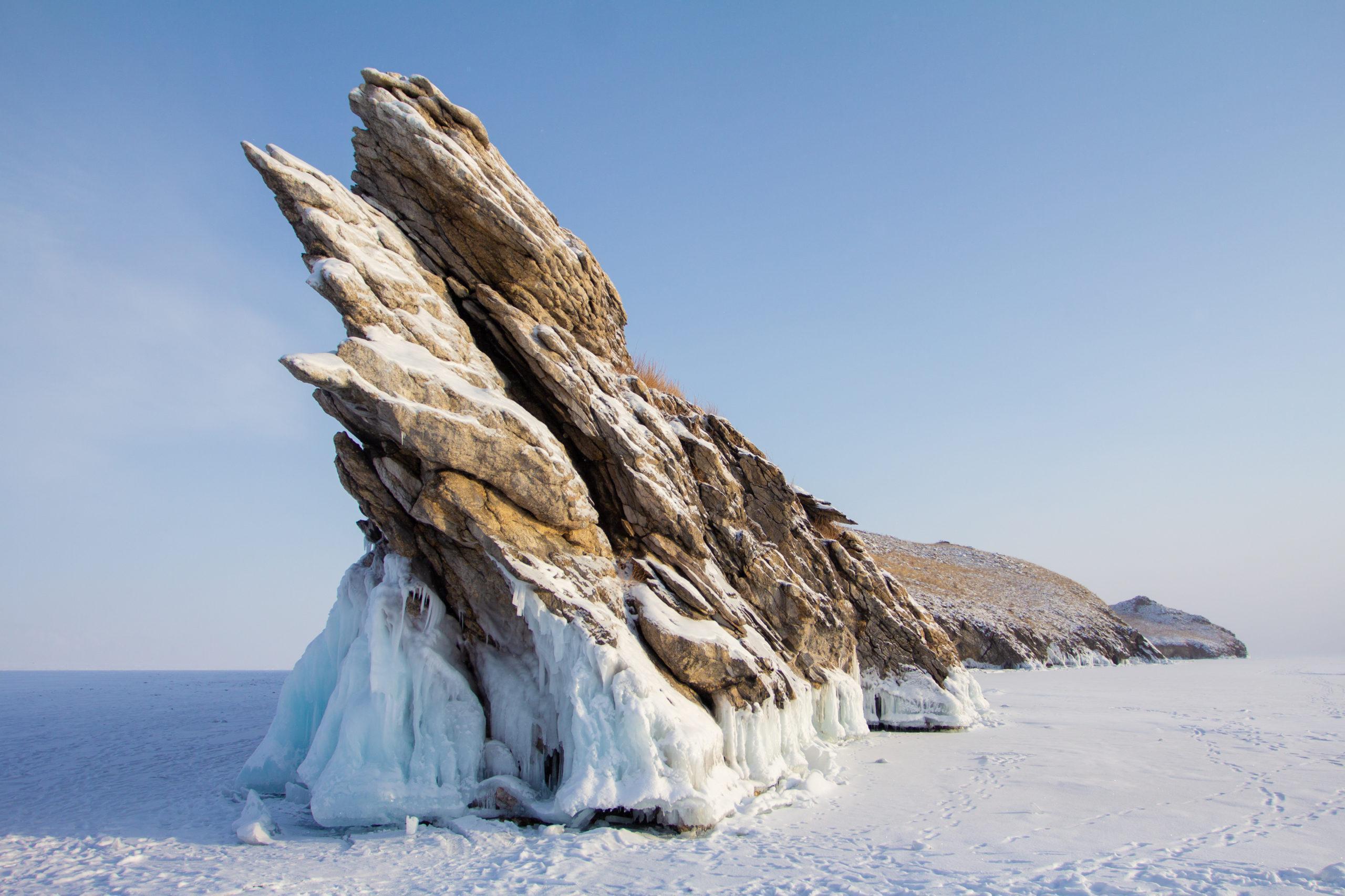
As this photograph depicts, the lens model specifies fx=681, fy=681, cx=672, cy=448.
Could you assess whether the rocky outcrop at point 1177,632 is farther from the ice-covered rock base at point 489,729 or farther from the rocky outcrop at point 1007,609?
the ice-covered rock base at point 489,729

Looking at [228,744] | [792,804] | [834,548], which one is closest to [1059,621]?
[834,548]

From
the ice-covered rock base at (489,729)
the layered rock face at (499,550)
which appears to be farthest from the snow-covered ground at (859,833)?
the layered rock face at (499,550)

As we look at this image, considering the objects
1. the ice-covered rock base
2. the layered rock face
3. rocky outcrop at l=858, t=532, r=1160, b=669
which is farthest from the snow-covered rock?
rocky outcrop at l=858, t=532, r=1160, b=669

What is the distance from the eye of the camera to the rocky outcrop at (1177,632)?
6219cm

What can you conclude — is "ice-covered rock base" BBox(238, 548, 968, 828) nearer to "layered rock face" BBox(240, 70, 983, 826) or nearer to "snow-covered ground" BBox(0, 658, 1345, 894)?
"layered rock face" BBox(240, 70, 983, 826)

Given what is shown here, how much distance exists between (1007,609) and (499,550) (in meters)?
49.6

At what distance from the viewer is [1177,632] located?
67.6 meters

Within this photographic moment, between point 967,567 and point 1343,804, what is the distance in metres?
56.1

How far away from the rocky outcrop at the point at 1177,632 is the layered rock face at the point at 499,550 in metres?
59.9

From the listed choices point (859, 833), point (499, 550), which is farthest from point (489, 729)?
point (859, 833)

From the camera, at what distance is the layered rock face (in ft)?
32.0

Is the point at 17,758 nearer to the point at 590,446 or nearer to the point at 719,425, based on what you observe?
the point at 590,446

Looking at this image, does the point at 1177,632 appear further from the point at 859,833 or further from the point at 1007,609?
the point at 859,833

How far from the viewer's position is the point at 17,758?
1656 cm
